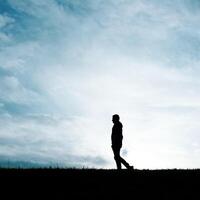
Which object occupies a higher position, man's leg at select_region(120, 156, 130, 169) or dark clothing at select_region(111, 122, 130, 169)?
dark clothing at select_region(111, 122, 130, 169)

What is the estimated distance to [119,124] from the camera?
1886 cm

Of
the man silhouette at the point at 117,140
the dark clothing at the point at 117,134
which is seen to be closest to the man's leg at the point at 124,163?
the man silhouette at the point at 117,140

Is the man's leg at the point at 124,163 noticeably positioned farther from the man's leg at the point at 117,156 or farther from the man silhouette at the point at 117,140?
the man's leg at the point at 117,156

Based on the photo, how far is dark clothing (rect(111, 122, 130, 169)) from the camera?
18.8 meters

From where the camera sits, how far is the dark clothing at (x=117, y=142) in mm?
18797
